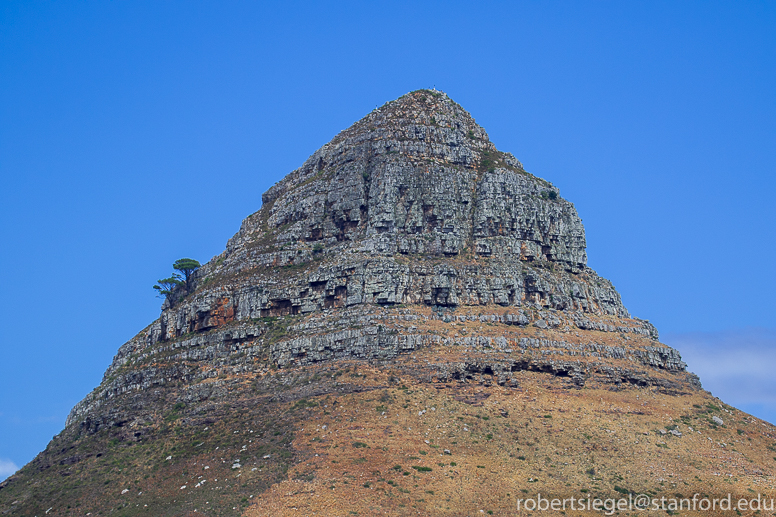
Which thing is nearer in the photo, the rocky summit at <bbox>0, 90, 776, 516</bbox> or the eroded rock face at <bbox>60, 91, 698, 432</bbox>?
the rocky summit at <bbox>0, 90, 776, 516</bbox>

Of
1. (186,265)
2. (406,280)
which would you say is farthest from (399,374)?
(186,265)

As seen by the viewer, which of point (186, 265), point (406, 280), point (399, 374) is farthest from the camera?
point (186, 265)

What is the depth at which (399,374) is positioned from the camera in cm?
7219

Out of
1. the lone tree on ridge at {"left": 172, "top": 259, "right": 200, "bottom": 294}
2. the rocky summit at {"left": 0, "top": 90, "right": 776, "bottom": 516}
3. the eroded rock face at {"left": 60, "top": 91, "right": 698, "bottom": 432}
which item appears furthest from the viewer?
the lone tree on ridge at {"left": 172, "top": 259, "right": 200, "bottom": 294}

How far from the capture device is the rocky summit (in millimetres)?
62469

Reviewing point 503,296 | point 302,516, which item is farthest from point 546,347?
point 302,516

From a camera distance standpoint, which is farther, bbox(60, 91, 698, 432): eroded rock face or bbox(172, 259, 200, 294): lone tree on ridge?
bbox(172, 259, 200, 294): lone tree on ridge

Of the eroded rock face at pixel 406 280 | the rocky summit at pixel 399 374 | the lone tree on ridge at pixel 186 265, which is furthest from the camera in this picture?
the lone tree on ridge at pixel 186 265

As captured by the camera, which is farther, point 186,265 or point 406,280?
point 186,265

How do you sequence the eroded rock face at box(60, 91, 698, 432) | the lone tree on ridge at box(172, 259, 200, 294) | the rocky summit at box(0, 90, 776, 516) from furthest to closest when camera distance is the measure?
1. the lone tree on ridge at box(172, 259, 200, 294)
2. the eroded rock face at box(60, 91, 698, 432)
3. the rocky summit at box(0, 90, 776, 516)

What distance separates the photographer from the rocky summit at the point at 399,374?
6247 centimetres

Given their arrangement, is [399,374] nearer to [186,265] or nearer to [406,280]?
[406,280]

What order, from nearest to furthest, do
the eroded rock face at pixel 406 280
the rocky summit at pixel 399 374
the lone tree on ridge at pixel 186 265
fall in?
the rocky summit at pixel 399 374 → the eroded rock face at pixel 406 280 → the lone tree on ridge at pixel 186 265

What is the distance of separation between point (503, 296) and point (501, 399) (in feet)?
45.2
